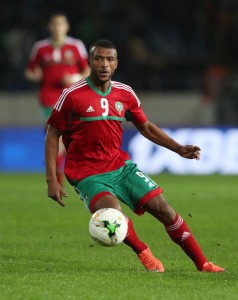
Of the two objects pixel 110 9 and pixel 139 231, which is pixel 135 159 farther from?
pixel 139 231

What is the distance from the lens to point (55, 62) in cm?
1434

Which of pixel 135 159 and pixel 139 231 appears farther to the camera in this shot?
pixel 135 159

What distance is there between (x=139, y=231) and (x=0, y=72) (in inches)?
428

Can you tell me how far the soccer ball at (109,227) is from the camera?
262 inches

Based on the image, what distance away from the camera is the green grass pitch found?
247 inches

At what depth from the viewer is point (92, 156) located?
7434mm

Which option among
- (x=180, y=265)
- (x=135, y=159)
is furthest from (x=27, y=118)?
(x=180, y=265)

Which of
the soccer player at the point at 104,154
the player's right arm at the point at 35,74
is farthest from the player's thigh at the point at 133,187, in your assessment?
the player's right arm at the point at 35,74

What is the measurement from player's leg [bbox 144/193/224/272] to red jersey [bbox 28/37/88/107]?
704 cm

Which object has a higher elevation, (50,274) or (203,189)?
(50,274)

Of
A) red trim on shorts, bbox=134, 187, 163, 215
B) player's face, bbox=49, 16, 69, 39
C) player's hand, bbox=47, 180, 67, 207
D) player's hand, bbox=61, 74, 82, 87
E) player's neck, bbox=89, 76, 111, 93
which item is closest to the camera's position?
player's hand, bbox=47, 180, 67, 207

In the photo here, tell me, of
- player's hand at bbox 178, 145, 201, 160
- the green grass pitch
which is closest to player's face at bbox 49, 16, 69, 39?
the green grass pitch

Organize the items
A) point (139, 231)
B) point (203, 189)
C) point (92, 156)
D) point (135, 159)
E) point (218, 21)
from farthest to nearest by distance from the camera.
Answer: point (218, 21)
point (135, 159)
point (203, 189)
point (139, 231)
point (92, 156)

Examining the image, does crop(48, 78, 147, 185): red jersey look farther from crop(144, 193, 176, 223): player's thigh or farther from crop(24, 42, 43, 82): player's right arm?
crop(24, 42, 43, 82): player's right arm
